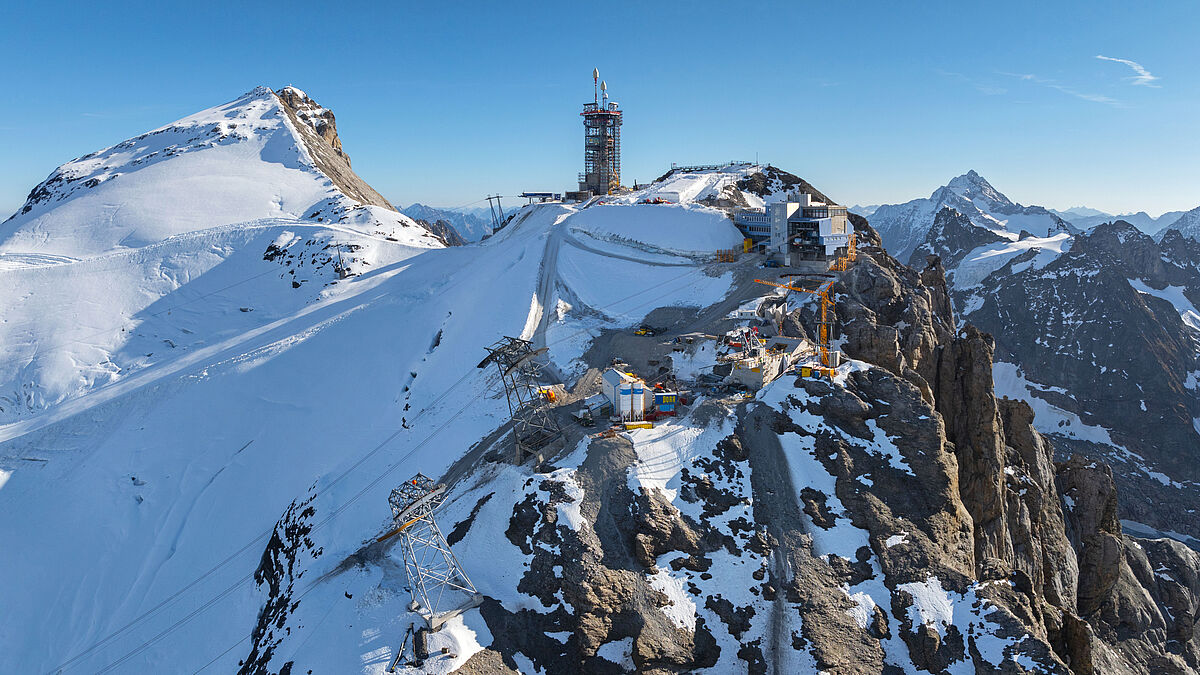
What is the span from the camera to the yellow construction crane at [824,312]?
49.9 meters

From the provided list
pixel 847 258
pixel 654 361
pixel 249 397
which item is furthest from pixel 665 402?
pixel 249 397

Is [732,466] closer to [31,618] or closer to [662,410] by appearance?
[662,410]

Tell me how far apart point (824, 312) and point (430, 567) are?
125 ft

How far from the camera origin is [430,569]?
34.6 m

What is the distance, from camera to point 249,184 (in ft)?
380

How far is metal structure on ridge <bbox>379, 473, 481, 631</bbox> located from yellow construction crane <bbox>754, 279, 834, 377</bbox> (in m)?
28.3

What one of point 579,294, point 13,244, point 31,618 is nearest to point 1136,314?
point 579,294

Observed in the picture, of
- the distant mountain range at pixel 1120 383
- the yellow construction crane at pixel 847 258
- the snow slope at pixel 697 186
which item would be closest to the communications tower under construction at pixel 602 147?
the snow slope at pixel 697 186

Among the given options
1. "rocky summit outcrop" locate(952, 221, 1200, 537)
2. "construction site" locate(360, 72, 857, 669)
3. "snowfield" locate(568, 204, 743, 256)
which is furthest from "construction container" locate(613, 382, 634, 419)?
"rocky summit outcrop" locate(952, 221, 1200, 537)

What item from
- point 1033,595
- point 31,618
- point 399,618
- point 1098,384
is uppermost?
point 399,618

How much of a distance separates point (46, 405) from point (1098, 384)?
215615 mm

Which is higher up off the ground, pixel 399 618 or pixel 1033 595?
pixel 399 618

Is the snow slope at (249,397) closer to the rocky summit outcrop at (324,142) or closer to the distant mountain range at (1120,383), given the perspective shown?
the rocky summit outcrop at (324,142)

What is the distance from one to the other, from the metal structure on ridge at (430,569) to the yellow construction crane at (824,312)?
28.3 metres
